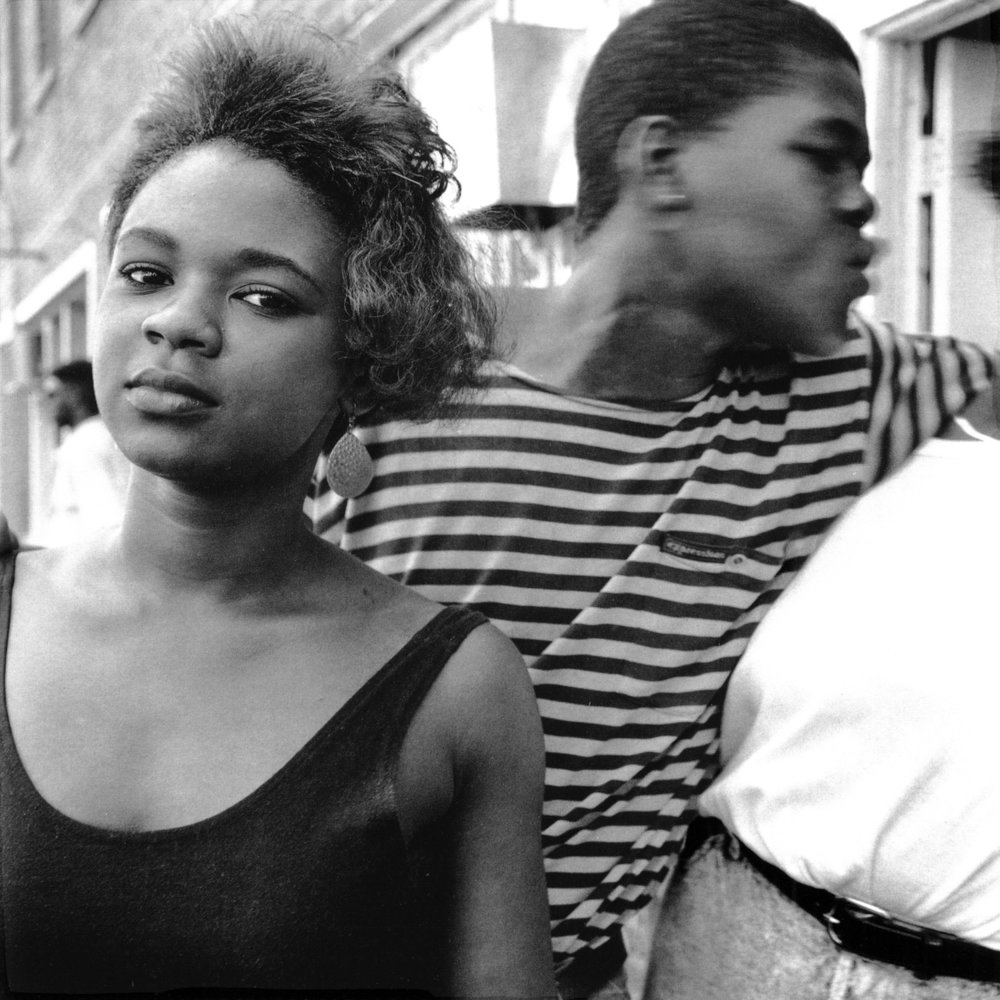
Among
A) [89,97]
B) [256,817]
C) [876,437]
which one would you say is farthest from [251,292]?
[89,97]

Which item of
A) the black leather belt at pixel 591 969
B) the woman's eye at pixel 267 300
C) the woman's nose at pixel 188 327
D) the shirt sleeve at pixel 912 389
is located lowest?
the black leather belt at pixel 591 969

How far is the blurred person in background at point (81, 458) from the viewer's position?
2850mm

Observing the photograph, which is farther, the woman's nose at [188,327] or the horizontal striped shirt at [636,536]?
the horizontal striped shirt at [636,536]

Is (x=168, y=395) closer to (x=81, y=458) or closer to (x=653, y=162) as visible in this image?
(x=653, y=162)

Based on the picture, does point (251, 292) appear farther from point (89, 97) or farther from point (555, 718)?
point (89, 97)

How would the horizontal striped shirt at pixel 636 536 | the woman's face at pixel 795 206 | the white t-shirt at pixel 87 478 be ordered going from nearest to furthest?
the woman's face at pixel 795 206, the horizontal striped shirt at pixel 636 536, the white t-shirt at pixel 87 478

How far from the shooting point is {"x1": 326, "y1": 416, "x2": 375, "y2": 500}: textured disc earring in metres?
1.30

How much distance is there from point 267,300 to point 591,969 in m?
0.86

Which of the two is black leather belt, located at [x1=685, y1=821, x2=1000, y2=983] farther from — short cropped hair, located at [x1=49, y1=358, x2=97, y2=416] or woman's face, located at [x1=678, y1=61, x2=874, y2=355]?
short cropped hair, located at [x1=49, y1=358, x2=97, y2=416]

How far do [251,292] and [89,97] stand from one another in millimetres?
2407

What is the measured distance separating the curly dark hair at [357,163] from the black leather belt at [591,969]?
0.66 metres

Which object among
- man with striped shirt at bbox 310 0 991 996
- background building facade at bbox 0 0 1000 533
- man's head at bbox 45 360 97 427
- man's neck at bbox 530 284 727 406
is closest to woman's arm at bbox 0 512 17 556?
→ background building facade at bbox 0 0 1000 533

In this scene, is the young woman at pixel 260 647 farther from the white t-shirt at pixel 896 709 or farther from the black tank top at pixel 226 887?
the white t-shirt at pixel 896 709

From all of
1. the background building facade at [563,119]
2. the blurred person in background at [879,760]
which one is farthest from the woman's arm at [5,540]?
the blurred person in background at [879,760]
